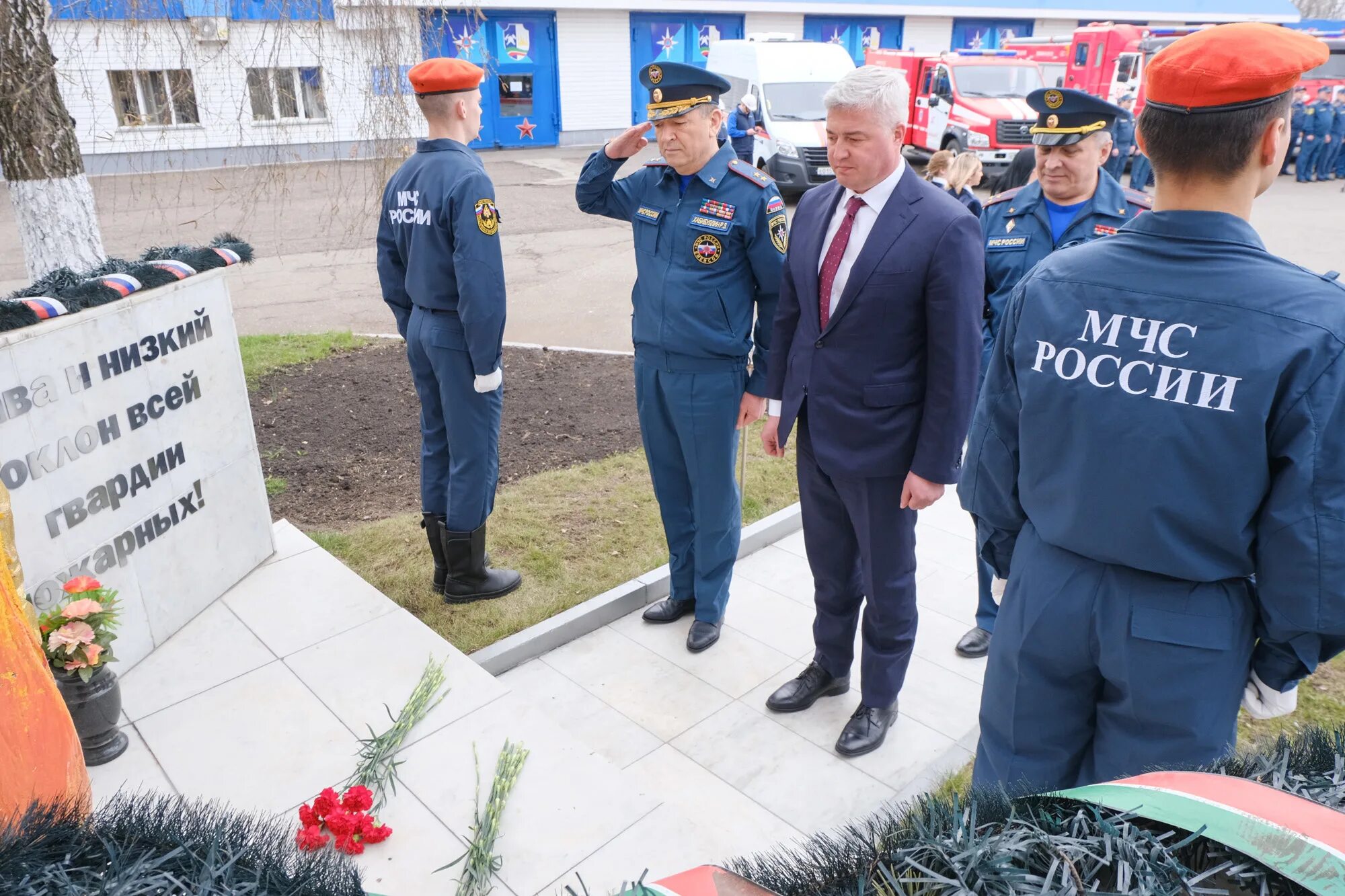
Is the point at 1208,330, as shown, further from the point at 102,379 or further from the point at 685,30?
the point at 685,30

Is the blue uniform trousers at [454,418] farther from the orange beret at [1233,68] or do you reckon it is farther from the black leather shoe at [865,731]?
the orange beret at [1233,68]

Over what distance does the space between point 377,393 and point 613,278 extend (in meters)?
4.58

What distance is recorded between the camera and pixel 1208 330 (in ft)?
5.24

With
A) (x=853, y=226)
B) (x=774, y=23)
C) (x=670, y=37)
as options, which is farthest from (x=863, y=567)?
(x=774, y=23)

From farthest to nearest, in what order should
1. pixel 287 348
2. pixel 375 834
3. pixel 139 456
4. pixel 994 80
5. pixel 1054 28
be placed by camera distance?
pixel 1054 28 < pixel 994 80 < pixel 287 348 < pixel 139 456 < pixel 375 834

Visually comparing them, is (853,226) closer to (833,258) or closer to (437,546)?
(833,258)

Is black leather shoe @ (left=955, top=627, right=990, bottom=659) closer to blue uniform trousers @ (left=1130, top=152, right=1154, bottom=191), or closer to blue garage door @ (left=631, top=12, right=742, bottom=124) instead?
blue uniform trousers @ (left=1130, top=152, right=1154, bottom=191)

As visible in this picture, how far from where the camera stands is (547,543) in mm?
4578

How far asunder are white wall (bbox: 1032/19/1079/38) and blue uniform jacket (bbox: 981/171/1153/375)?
112 ft

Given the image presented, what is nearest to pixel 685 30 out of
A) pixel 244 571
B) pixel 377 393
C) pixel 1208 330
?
pixel 377 393

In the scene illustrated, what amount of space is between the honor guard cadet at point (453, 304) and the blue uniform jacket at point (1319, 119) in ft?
68.4

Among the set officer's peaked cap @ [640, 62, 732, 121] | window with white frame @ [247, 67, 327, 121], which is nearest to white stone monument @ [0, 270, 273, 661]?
window with white frame @ [247, 67, 327, 121]

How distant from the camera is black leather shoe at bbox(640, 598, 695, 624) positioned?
3.99 metres

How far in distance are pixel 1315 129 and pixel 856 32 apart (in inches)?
558
